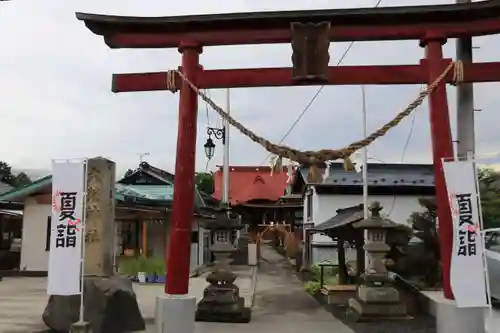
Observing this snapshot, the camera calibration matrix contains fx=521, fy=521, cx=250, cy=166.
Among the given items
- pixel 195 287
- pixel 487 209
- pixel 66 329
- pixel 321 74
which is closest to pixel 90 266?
pixel 66 329

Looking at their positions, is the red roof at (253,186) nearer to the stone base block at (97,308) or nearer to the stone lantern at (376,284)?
the stone lantern at (376,284)

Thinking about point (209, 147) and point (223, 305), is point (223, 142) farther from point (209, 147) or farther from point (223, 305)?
point (223, 305)

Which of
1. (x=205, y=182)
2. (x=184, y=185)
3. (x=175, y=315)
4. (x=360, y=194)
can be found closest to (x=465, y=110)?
(x=184, y=185)

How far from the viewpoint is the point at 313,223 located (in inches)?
1057

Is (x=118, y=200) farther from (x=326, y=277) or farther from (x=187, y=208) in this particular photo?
(x=187, y=208)

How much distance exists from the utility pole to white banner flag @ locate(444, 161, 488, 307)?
55.0 inches

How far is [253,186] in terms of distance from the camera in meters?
53.1

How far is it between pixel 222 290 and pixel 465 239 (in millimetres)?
6565

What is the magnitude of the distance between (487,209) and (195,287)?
11.1 metres

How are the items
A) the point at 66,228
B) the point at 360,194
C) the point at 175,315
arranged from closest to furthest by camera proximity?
the point at 66,228 < the point at 175,315 < the point at 360,194

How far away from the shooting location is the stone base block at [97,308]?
10.2 meters

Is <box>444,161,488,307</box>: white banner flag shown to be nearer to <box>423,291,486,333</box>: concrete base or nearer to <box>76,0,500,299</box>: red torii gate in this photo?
<box>423,291,486,333</box>: concrete base

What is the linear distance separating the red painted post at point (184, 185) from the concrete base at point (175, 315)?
25 centimetres

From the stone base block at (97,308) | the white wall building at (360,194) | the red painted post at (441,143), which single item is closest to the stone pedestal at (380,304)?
the red painted post at (441,143)
